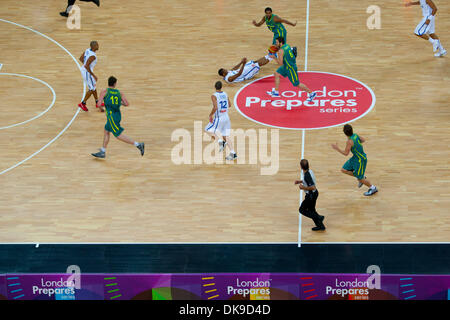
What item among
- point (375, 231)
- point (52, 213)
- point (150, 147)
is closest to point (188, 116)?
point (150, 147)

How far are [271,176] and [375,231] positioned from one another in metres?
2.62

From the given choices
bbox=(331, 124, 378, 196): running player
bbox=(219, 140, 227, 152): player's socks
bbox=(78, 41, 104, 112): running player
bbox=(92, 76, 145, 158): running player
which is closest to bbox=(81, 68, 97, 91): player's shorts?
bbox=(78, 41, 104, 112): running player

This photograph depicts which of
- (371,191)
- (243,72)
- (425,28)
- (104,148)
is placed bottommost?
(371,191)

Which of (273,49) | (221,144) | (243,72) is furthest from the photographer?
(273,49)

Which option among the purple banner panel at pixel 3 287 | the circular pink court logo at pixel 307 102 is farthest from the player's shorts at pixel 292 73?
the purple banner panel at pixel 3 287

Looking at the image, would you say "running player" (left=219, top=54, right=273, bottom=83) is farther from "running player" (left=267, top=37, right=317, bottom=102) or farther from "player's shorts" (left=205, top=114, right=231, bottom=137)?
"player's shorts" (left=205, top=114, right=231, bottom=137)

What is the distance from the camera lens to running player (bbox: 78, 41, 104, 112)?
1759cm

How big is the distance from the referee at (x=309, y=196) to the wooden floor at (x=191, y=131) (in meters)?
0.29

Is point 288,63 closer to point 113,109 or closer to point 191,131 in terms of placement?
point 191,131

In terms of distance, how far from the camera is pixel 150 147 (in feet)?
55.9
